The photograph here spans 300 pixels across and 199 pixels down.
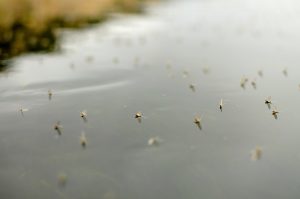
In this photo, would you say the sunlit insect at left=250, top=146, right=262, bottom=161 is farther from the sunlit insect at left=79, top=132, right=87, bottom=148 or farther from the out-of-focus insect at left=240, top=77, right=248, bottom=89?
the out-of-focus insect at left=240, top=77, right=248, bottom=89

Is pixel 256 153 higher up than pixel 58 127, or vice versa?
pixel 58 127

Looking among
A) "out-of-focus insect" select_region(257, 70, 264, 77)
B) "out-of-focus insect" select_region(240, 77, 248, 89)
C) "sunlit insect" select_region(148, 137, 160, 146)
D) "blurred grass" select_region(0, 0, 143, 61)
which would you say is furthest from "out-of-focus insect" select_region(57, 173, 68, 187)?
"blurred grass" select_region(0, 0, 143, 61)

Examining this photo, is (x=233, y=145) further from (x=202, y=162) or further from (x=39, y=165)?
(x=39, y=165)

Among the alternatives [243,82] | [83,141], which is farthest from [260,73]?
[83,141]

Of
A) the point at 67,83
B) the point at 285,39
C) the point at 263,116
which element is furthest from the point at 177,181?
the point at 285,39

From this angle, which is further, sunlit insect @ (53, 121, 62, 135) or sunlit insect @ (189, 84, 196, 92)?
sunlit insect @ (189, 84, 196, 92)

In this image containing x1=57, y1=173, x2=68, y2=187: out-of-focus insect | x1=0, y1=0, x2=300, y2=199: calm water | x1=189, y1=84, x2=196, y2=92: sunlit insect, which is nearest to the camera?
x1=57, y1=173, x2=68, y2=187: out-of-focus insect

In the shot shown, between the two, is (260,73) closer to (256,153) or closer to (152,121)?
(152,121)
